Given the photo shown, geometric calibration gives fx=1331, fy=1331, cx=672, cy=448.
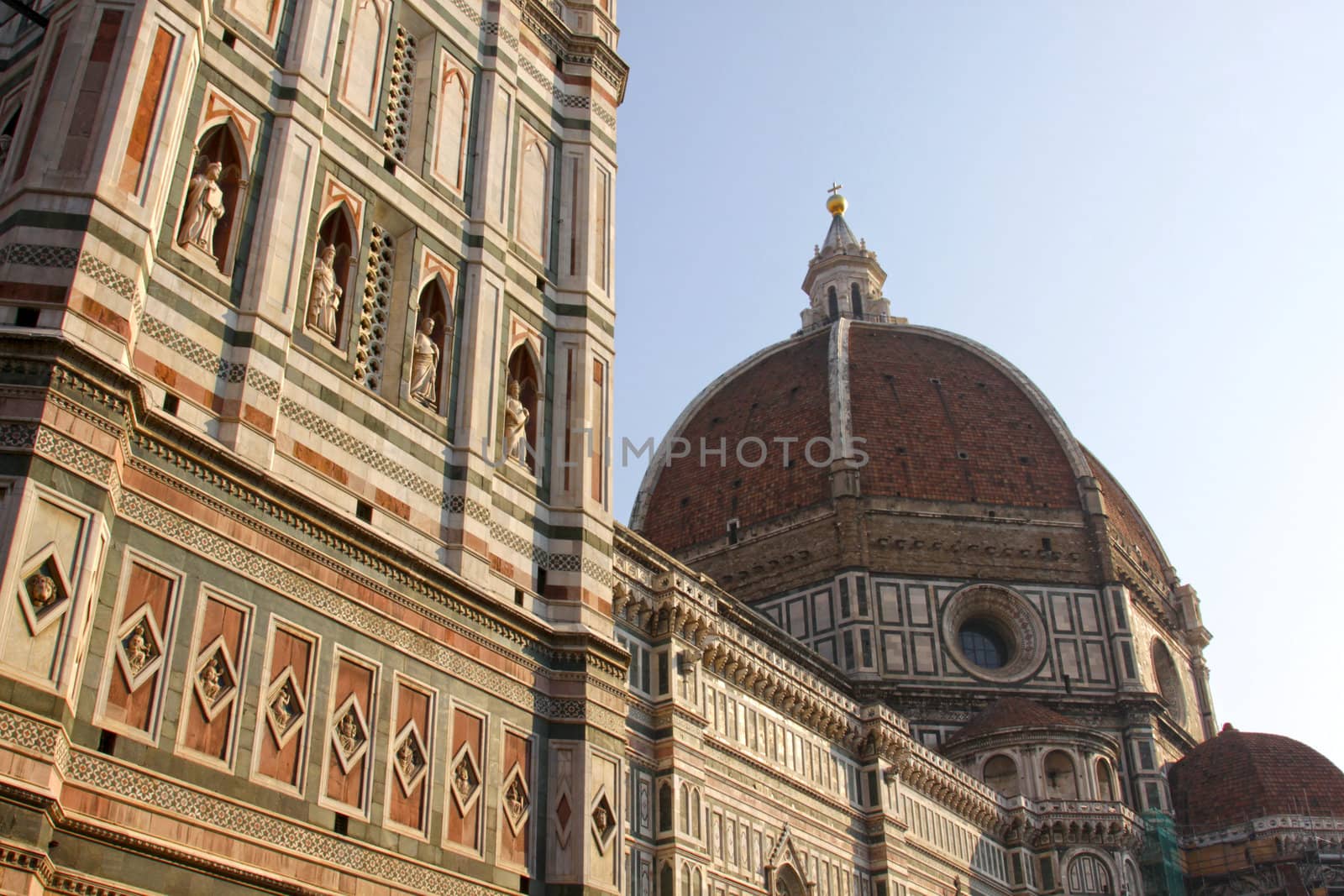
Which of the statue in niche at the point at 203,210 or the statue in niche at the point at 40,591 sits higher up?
the statue in niche at the point at 203,210

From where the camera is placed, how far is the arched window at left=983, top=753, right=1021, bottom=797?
47.1 meters

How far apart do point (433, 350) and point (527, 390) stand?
1421mm

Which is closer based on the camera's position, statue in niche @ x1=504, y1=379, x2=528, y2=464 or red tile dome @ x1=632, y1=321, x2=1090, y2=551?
statue in niche @ x1=504, y1=379, x2=528, y2=464

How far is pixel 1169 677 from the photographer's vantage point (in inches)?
2394

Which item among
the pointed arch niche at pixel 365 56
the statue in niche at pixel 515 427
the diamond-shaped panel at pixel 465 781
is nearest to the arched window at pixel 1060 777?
the statue in niche at pixel 515 427

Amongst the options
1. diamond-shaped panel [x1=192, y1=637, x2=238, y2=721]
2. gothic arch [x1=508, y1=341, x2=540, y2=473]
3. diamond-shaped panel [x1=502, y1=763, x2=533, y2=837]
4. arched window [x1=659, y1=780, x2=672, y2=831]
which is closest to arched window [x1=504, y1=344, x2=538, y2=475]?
gothic arch [x1=508, y1=341, x2=540, y2=473]

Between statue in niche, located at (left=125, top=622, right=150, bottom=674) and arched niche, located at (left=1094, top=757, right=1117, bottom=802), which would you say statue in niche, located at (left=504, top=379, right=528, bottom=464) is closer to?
statue in niche, located at (left=125, top=622, right=150, bottom=674)

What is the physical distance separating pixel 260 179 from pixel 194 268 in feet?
3.98

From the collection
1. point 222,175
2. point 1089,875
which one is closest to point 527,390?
point 222,175

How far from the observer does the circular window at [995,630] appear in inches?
2143

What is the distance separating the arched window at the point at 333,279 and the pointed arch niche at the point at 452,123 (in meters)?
1.54

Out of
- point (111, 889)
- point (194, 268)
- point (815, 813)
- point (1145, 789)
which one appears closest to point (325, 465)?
point (194, 268)

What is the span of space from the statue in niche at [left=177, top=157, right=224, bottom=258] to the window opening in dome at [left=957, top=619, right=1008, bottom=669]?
4844 centimetres

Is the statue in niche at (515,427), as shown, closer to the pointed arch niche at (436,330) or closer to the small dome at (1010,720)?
the pointed arch niche at (436,330)
